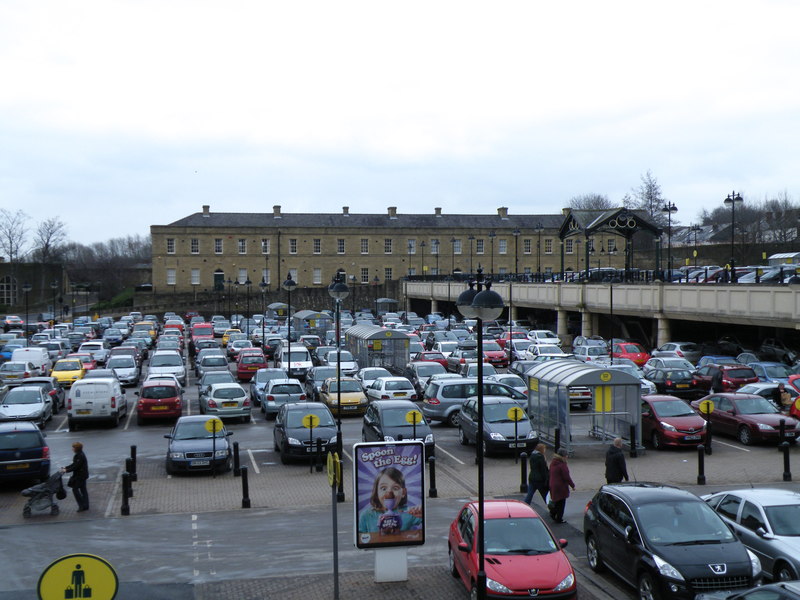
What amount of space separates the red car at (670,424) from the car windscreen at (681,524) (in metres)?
11.3

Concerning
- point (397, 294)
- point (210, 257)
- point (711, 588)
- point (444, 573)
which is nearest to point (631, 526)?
point (711, 588)

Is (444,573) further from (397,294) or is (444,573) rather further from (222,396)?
(397,294)

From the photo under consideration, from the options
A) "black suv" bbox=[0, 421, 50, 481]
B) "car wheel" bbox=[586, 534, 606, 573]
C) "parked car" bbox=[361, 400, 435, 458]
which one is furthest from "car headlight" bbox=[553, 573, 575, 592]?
"black suv" bbox=[0, 421, 50, 481]

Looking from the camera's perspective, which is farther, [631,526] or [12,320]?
[12,320]

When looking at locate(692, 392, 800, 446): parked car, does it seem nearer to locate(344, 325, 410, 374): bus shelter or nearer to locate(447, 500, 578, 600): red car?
locate(447, 500, 578, 600): red car

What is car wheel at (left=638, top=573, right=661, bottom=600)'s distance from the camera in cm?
1114

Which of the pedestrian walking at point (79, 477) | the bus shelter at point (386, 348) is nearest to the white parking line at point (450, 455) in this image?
the pedestrian walking at point (79, 477)

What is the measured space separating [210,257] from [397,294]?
82.6 feet

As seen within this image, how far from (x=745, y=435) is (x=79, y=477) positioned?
17150mm

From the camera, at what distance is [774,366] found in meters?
33.2

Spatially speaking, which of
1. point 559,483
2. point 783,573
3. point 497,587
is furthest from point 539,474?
point 497,587

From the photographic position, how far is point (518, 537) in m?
11.9

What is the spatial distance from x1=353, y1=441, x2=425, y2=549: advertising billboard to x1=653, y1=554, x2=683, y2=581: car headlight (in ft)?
11.0

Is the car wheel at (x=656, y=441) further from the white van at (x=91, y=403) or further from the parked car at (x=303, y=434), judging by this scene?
the white van at (x=91, y=403)
